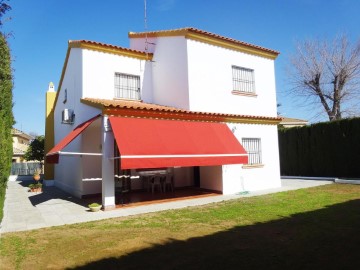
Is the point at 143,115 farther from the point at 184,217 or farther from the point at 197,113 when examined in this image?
the point at 184,217

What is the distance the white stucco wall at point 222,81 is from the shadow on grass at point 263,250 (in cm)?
1182

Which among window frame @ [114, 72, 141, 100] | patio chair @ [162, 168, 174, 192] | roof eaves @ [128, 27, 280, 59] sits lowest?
patio chair @ [162, 168, 174, 192]

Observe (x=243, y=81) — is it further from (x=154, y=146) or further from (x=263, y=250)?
(x=263, y=250)

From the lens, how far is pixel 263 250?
9305 millimetres

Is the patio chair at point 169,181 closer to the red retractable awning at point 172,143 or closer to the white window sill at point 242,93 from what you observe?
the red retractable awning at point 172,143

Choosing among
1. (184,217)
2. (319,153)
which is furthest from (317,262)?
(319,153)

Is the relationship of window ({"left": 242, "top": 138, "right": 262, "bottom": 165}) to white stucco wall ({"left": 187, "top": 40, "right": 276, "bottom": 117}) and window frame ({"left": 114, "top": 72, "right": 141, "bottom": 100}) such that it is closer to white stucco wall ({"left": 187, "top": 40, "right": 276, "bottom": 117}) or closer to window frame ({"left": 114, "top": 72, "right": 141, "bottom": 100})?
white stucco wall ({"left": 187, "top": 40, "right": 276, "bottom": 117})

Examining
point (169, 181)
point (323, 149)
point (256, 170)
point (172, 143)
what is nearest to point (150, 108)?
point (172, 143)

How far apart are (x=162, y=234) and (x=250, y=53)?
18126mm

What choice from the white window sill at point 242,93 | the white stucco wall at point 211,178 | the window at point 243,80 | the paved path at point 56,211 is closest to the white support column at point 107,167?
the paved path at point 56,211

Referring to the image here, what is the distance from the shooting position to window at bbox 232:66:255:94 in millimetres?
24141

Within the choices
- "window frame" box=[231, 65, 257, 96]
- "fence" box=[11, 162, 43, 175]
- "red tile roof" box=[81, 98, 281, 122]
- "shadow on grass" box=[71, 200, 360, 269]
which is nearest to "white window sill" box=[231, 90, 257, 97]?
"window frame" box=[231, 65, 257, 96]

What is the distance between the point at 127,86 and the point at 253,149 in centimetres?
1109

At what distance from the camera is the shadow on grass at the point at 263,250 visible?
8180mm
